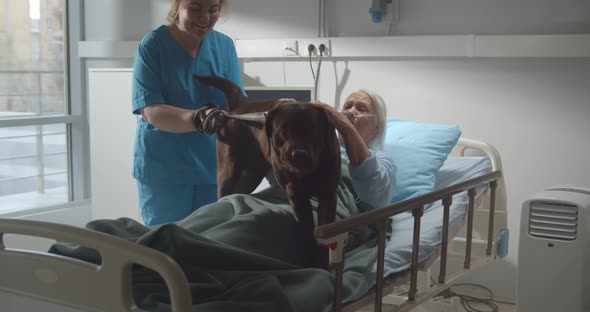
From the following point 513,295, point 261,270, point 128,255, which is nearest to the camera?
point 128,255

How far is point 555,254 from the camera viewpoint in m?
2.41

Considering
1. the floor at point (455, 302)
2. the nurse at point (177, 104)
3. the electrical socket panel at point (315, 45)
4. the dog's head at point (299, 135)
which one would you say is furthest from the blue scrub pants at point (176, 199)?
the electrical socket panel at point (315, 45)

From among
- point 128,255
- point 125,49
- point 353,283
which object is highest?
point 125,49

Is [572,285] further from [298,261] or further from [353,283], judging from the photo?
[298,261]

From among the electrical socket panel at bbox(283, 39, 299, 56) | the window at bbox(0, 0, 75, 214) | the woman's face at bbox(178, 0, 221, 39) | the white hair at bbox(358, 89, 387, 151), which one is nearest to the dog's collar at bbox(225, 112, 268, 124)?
the woman's face at bbox(178, 0, 221, 39)

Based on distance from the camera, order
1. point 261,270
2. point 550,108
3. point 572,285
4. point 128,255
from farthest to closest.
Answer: point 550,108 < point 572,285 < point 261,270 < point 128,255

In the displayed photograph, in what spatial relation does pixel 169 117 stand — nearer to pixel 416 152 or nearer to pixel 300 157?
pixel 300 157

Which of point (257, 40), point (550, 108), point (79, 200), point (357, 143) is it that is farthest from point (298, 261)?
point (79, 200)

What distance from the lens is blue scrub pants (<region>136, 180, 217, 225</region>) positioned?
1999mm

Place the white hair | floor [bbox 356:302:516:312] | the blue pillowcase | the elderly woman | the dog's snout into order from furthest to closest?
floor [bbox 356:302:516:312] < the blue pillowcase < the white hair < the elderly woman < the dog's snout

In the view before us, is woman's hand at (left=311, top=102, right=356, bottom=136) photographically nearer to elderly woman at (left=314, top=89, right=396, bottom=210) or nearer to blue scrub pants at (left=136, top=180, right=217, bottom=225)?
elderly woman at (left=314, top=89, right=396, bottom=210)

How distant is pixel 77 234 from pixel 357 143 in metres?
0.72

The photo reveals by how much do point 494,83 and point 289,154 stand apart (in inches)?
73.0

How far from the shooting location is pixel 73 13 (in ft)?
14.3
